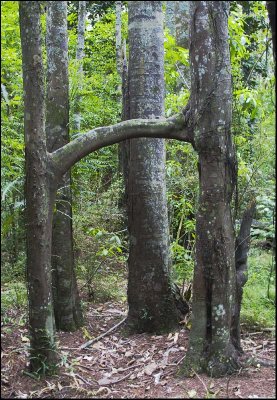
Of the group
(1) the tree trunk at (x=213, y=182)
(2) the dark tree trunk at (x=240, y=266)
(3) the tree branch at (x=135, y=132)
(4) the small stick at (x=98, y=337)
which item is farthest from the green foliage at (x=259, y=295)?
(3) the tree branch at (x=135, y=132)

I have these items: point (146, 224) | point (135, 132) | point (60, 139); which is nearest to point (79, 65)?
point (60, 139)

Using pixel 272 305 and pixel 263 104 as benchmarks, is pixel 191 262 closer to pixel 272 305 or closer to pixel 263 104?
pixel 272 305

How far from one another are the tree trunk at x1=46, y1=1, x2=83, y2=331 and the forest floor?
519 mm

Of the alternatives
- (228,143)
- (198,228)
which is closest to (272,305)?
(198,228)

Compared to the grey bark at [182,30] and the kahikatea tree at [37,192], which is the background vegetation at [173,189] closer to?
the kahikatea tree at [37,192]

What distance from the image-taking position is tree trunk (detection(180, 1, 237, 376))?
511 centimetres

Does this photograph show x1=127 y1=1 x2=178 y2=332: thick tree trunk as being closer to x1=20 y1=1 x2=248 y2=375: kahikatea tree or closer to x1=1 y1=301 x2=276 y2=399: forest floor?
x1=1 y1=301 x2=276 y2=399: forest floor

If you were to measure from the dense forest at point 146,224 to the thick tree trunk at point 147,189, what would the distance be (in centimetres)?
2

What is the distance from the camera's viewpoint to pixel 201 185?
207 inches

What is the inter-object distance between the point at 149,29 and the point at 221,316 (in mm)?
4234

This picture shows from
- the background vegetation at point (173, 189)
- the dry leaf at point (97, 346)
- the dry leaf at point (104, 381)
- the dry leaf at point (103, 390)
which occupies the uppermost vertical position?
the background vegetation at point (173, 189)

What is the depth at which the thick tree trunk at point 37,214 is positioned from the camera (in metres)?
4.89

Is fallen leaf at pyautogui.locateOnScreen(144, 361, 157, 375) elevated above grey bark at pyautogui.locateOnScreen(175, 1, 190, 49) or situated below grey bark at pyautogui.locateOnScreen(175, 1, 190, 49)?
below

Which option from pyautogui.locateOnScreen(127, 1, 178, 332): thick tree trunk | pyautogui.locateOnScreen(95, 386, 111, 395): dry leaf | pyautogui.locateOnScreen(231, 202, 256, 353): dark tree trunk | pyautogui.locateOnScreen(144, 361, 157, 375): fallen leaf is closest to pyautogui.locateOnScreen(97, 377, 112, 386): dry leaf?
pyautogui.locateOnScreen(95, 386, 111, 395): dry leaf
